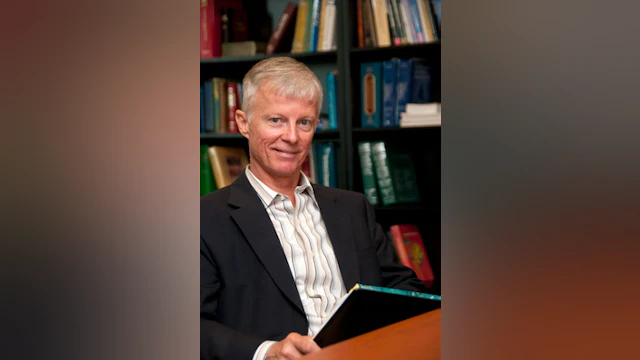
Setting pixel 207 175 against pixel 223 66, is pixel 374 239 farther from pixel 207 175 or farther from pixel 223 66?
pixel 223 66

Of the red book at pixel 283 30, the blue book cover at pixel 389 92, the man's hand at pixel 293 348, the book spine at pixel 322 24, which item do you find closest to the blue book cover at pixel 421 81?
the blue book cover at pixel 389 92

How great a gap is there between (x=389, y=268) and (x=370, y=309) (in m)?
0.79

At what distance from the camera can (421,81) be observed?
3107 millimetres

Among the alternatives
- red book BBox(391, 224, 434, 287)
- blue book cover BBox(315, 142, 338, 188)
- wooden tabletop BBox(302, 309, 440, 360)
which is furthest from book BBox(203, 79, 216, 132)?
wooden tabletop BBox(302, 309, 440, 360)

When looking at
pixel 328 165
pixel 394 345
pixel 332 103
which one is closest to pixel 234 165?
pixel 328 165

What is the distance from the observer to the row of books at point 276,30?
10.6 feet

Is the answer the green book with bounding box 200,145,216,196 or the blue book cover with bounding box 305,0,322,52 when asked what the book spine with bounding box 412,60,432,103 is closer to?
the blue book cover with bounding box 305,0,322,52

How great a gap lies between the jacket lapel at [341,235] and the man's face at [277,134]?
0.14 m

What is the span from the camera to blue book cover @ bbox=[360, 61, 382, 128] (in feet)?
10.4

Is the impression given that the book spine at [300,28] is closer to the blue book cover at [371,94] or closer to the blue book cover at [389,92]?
the blue book cover at [371,94]

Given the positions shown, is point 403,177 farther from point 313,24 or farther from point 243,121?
point 243,121
